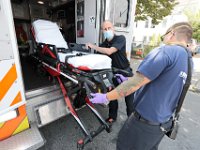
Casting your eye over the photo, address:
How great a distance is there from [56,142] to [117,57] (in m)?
1.79

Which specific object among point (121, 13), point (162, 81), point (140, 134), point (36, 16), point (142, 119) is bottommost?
point (140, 134)

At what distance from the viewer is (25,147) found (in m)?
1.59

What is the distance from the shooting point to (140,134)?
Answer: 53.8 inches

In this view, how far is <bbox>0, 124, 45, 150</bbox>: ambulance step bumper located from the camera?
1557mm

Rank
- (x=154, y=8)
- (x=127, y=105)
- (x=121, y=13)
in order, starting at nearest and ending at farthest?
(x=127, y=105), (x=121, y=13), (x=154, y=8)

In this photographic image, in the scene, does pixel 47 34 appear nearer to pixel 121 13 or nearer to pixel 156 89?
pixel 121 13

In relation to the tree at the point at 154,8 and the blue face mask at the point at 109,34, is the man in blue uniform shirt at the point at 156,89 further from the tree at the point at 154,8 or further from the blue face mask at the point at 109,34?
the tree at the point at 154,8

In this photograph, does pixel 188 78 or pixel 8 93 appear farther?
pixel 8 93

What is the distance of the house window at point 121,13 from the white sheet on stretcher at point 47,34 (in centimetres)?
130

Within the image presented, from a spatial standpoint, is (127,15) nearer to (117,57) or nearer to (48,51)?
(117,57)

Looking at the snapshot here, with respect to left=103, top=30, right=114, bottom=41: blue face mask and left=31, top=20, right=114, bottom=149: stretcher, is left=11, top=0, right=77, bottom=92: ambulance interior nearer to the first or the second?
left=103, top=30, right=114, bottom=41: blue face mask

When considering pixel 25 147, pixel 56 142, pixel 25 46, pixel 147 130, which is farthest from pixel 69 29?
pixel 147 130

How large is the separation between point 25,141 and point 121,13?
9.23ft

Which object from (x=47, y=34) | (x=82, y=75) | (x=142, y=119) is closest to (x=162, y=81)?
(x=142, y=119)
